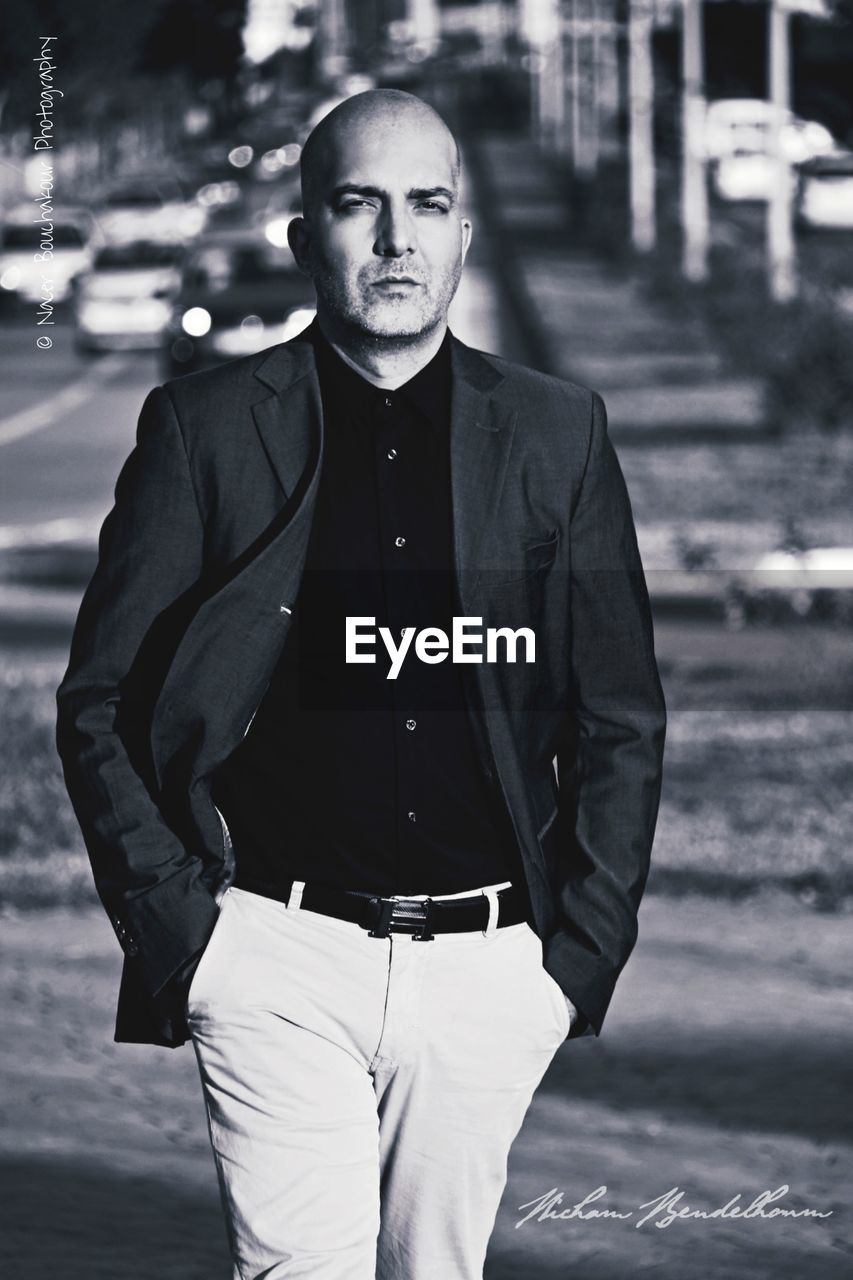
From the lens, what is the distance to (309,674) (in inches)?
119

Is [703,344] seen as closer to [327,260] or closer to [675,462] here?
[675,462]

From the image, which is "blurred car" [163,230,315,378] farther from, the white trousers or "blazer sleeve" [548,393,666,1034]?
the white trousers

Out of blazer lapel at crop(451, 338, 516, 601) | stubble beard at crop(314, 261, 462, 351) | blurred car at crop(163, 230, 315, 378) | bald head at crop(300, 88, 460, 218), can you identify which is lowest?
blurred car at crop(163, 230, 315, 378)

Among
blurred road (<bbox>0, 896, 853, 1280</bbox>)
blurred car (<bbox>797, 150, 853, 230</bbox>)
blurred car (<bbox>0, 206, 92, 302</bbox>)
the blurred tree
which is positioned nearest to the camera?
blurred road (<bbox>0, 896, 853, 1280</bbox>)

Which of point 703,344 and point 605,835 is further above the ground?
point 605,835

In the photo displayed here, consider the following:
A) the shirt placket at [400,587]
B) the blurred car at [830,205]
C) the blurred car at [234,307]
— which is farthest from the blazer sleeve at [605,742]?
the blurred car at [830,205]

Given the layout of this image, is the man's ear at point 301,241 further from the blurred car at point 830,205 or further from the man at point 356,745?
the blurred car at point 830,205

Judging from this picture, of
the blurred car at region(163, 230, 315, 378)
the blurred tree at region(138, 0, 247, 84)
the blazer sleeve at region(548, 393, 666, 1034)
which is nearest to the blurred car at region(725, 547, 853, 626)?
the blurred tree at region(138, 0, 247, 84)

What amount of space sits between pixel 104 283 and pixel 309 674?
31.3m

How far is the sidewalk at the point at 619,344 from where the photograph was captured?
22.3 metres

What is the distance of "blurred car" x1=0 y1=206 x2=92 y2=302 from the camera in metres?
38.5

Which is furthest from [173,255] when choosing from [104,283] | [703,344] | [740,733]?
[740,733]

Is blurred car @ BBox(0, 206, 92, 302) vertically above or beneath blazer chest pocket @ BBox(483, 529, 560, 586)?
beneath

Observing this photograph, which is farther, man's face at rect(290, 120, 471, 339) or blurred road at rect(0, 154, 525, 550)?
blurred road at rect(0, 154, 525, 550)
